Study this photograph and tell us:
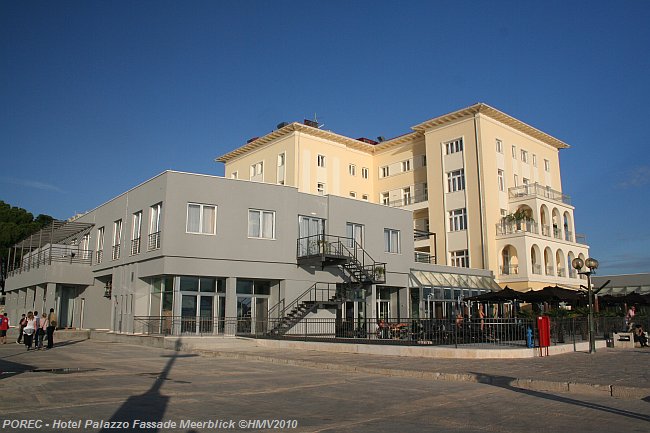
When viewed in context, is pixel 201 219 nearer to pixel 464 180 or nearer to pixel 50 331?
pixel 50 331

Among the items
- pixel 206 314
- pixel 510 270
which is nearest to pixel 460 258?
pixel 510 270

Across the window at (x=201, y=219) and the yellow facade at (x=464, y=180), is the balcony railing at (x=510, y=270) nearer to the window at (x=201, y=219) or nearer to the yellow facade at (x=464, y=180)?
the yellow facade at (x=464, y=180)

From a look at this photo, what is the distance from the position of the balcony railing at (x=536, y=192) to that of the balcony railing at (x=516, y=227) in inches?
117

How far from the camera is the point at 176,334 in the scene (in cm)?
2700

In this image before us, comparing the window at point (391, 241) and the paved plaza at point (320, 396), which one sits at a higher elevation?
the window at point (391, 241)

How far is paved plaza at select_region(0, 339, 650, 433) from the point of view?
7.98 metres

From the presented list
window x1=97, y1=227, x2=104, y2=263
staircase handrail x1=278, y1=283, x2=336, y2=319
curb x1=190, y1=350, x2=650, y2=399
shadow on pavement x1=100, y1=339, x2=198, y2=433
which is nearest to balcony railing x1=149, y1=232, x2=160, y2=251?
staircase handrail x1=278, y1=283, x2=336, y2=319

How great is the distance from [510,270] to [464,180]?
8.78 meters

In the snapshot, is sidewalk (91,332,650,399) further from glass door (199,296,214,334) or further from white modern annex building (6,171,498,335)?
white modern annex building (6,171,498,335)

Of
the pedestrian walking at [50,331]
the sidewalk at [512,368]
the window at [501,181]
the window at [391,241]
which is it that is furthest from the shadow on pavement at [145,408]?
the window at [501,181]


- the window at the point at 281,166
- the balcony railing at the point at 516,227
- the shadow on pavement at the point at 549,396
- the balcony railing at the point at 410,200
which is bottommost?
the shadow on pavement at the point at 549,396

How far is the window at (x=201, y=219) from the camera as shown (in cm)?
2827

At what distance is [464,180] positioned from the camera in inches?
1978

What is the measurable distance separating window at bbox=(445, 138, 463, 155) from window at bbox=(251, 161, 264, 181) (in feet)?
62.0
